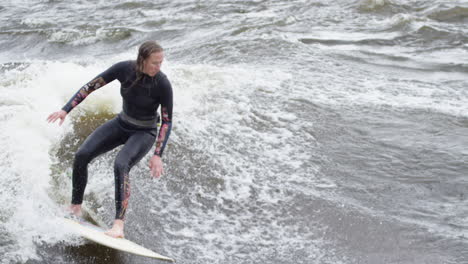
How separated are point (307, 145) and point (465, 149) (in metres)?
2.42

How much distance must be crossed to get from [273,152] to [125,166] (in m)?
3.19

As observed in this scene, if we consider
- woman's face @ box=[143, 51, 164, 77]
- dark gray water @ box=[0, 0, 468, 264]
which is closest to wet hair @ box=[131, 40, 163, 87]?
woman's face @ box=[143, 51, 164, 77]

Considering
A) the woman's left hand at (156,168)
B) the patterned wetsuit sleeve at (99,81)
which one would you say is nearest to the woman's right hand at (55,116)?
the patterned wetsuit sleeve at (99,81)

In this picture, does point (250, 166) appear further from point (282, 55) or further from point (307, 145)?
point (282, 55)

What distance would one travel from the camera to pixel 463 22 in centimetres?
1602

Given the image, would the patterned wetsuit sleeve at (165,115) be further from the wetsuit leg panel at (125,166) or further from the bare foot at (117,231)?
the bare foot at (117,231)

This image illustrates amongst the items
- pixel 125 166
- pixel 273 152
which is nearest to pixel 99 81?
pixel 125 166

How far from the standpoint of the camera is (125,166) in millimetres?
5414

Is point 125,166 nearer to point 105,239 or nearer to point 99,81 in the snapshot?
point 105,239

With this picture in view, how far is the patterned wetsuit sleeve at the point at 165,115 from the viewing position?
5457mm

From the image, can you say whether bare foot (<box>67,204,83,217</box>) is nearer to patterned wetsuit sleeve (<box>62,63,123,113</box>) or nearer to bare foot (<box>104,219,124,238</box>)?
bare foot (<box>104,219,124,238</box>)

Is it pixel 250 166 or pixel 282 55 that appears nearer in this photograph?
pixel 250 166

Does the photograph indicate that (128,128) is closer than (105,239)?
No

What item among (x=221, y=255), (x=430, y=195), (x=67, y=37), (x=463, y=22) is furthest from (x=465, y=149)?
(x=67, y=37)
